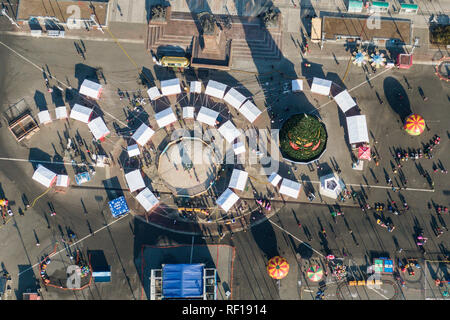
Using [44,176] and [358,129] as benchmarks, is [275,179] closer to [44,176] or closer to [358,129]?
[358,129]

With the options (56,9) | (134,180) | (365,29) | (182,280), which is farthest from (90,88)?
(365,29)

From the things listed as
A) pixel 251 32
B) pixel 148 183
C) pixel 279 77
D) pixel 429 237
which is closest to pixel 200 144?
pixel 148 183

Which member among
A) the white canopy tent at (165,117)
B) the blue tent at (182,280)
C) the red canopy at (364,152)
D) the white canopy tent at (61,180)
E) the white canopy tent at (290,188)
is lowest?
the blue tent at (182,280)

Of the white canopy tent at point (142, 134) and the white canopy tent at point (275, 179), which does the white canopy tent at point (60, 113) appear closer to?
the white canopy tent at point (142, 134)

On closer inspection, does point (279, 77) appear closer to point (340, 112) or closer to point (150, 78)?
point (340, 112)

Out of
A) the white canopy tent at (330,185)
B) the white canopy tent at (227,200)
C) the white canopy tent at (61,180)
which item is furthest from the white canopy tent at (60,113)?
the white canopy tent at (330,185)

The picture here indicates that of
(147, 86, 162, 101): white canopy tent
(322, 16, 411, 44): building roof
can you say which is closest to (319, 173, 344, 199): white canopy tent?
(322, 16, 411, 44): building roof

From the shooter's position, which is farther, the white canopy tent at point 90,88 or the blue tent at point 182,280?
the white canopy tent at point 90,88
